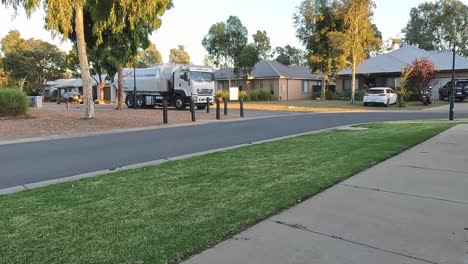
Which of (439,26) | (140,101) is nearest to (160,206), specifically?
(140,101)

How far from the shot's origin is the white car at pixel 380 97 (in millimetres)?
34688

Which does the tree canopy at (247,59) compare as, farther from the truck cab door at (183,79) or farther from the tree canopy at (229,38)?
the truck cab door at (183,79)

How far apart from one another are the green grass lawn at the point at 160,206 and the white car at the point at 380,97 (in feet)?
88.7

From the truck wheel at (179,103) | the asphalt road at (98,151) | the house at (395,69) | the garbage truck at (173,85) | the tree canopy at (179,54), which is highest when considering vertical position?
the tree canopy at (179,54)

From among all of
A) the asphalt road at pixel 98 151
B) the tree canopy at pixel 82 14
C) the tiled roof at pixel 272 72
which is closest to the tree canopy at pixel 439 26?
the tiled roof at pixel 272 72

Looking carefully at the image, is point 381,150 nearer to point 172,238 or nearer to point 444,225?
point 444,225

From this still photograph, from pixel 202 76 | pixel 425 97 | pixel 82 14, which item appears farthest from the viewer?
pixel 425 97

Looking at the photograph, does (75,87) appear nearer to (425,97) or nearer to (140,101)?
(140,101)

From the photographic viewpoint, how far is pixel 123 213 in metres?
5.13

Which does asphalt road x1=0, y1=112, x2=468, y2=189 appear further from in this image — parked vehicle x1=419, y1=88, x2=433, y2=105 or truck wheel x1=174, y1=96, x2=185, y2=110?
→ parked vehicle x1=419, y1=88, x2=433, y2=105

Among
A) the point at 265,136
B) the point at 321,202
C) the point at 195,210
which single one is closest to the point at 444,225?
the point at 321,202

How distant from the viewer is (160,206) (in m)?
5.39

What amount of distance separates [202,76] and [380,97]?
15041 mm

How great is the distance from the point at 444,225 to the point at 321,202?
1491 mm
